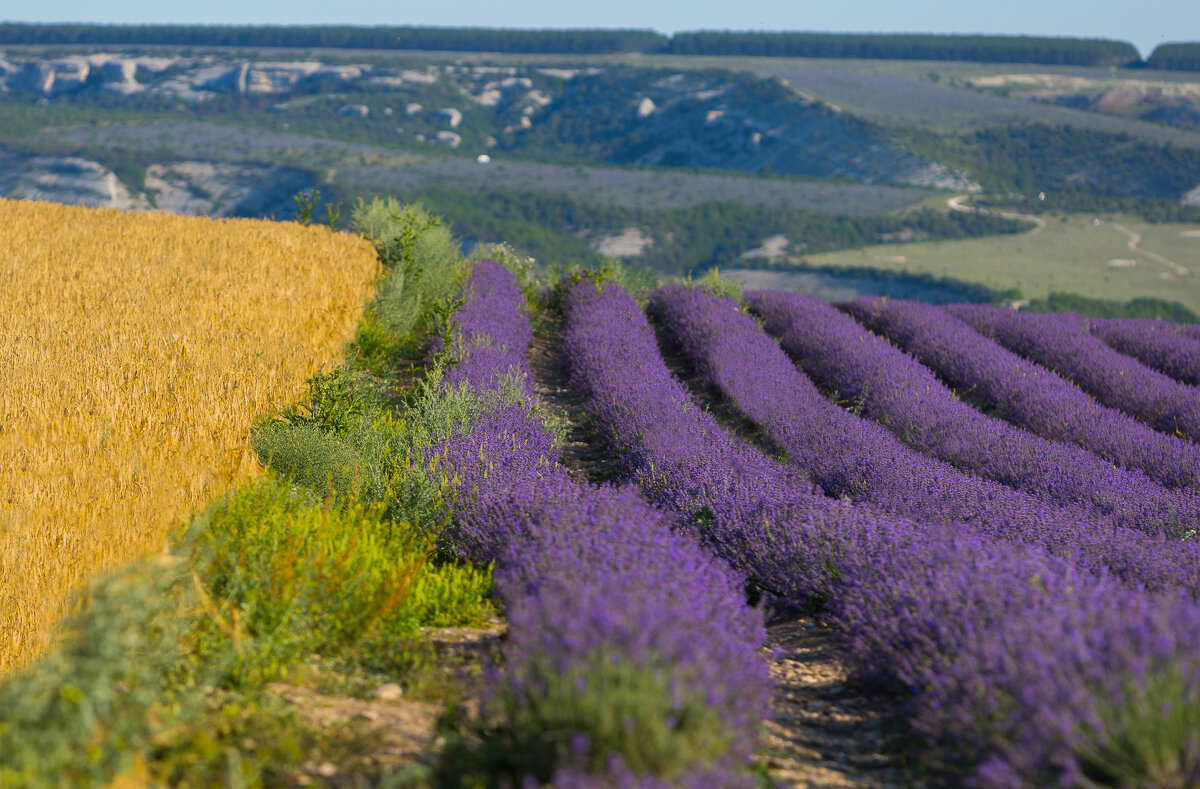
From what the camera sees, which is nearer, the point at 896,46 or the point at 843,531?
the point at 843,531

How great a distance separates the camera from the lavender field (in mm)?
2031

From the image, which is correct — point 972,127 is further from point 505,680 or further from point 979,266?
point 505,680

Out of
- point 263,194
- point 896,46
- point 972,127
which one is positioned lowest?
point 263,194

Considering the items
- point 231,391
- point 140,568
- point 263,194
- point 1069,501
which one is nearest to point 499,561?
point 140,568

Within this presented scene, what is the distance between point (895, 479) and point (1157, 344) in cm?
737

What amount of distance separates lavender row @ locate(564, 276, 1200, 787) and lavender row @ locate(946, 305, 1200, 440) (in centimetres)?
466

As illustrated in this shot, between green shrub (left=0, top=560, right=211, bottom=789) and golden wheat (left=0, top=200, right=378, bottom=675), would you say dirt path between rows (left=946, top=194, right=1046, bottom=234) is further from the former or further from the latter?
green shrub (left=0, top=560, right=211, bottom=789)

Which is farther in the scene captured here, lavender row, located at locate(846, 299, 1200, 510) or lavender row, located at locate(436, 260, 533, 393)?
lavender row, located at locate(436, 260, 533, 393)

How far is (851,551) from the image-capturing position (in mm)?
3621

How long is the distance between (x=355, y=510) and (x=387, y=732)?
1.67 meters

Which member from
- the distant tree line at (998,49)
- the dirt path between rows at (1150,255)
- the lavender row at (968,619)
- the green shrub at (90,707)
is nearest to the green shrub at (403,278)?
the lavender row at (968,619)

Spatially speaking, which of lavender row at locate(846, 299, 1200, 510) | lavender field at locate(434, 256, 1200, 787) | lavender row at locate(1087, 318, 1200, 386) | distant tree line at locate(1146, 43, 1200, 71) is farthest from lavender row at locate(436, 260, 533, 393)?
distant tree line at locate(1146, 43, 1200, 71)

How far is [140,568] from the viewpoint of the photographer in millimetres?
2506

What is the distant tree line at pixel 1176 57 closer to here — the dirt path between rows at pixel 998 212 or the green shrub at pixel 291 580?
the dirt path between rows at pixel 998 212
